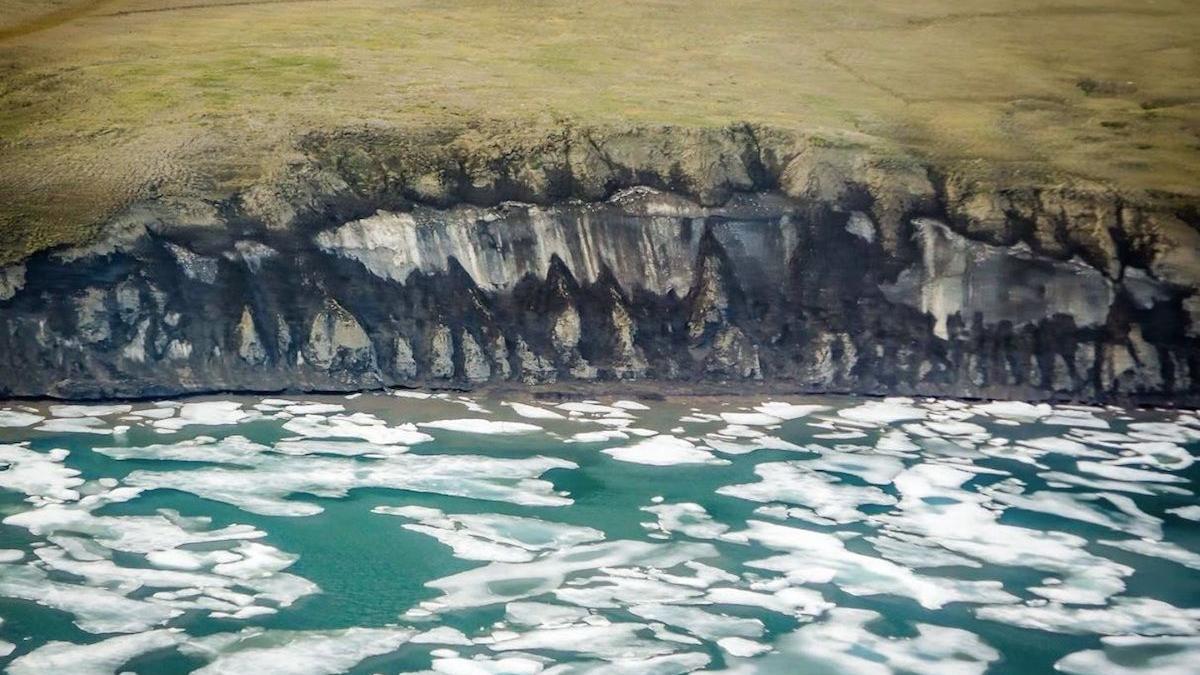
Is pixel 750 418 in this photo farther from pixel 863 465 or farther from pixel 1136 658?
pixel 1136 658

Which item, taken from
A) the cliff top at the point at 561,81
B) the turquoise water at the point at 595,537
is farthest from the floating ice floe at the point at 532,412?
the cliff top at the point at 561,81

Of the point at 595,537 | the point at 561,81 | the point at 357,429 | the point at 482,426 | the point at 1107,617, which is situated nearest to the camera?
the point at 1107,617

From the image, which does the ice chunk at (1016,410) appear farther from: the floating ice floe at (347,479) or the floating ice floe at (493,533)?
the floating ice floe at (493,533)

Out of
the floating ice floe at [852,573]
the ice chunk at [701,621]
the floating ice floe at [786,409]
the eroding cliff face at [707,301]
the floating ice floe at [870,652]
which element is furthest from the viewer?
the eroding cliff face at [707,301]

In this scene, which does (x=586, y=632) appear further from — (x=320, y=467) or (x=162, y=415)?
(x=162, y=415)

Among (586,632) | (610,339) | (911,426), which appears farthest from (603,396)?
(586,632)

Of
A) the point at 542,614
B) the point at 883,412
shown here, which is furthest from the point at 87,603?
the point at 883,412

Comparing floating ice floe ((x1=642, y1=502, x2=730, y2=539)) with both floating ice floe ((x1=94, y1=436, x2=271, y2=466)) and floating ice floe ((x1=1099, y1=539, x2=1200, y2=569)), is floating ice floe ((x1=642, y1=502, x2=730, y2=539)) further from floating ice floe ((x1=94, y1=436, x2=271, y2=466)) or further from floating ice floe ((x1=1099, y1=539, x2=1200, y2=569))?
floating ice floe ((x1=94, y1=436, x2=271, y2=466))
